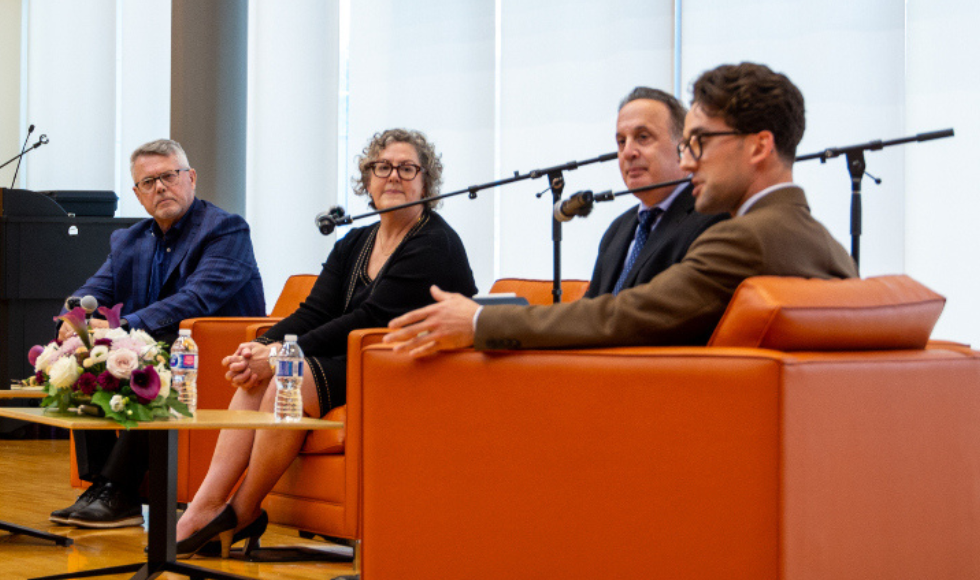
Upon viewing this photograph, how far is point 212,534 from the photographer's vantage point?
2.76 m

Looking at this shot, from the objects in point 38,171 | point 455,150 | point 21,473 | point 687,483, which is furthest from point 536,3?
point 38,171

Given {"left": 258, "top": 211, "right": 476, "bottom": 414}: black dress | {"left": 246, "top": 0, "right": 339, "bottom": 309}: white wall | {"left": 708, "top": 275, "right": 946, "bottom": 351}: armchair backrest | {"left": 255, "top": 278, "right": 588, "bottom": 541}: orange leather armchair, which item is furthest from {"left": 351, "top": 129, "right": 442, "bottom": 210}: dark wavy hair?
{"left": 246, "top": 0, "right": 339, "bottom": 309}: white wall

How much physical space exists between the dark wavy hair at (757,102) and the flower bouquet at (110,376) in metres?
1.26

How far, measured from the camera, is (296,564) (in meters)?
2.94

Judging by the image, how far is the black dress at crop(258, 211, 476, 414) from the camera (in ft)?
9.84

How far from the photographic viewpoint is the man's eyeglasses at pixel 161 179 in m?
3.76

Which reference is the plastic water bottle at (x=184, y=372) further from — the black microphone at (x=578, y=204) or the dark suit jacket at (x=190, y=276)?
the black microphone at (x=578, y=204)

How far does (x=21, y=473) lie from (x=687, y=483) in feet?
12.4

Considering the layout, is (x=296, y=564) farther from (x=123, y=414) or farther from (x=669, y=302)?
(x=669, y=302)

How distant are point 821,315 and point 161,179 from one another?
273 cm

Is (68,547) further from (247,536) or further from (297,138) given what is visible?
(297,138)

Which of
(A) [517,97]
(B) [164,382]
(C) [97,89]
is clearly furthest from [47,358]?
(C) [97,89]

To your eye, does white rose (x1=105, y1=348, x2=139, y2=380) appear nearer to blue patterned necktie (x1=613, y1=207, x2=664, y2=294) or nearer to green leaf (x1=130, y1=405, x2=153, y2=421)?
green leaf (x1=130, y1=405, x2=153, y2=421)

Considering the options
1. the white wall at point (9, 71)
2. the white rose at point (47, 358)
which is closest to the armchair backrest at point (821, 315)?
the white rose at point (47, 358)
